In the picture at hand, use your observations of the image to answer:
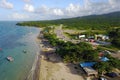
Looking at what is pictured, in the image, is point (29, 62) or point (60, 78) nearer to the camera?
point (60, 78)

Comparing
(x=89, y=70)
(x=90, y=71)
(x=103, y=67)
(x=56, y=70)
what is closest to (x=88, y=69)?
(x=89, y=70)

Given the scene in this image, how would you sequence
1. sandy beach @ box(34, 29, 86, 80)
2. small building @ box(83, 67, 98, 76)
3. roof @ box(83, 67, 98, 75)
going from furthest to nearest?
sandy beach @ box(34, 29, 86, 80) → roof @ box(83, 67, 98, 75) → small building @ box(83, 67, 98, 76)

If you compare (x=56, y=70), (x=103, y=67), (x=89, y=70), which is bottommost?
(x=56, y=70)

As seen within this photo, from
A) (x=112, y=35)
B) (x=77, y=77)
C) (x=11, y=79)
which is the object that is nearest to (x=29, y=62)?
(x=11, y=79)

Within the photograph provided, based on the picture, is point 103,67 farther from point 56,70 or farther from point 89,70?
point 56,70

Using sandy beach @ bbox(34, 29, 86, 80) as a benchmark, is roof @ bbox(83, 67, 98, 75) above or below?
above

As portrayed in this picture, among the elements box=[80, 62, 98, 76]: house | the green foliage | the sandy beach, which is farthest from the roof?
the sandy beach

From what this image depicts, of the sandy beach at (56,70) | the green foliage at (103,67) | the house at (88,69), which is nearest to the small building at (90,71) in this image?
the house at (88,69)

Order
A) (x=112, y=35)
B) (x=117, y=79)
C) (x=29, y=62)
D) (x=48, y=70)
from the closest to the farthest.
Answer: (x=117, y=79) → (x=48, y=70) → (x=29, y=62) → (x=112, y=35)

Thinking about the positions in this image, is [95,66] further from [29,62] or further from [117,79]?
[29,62]

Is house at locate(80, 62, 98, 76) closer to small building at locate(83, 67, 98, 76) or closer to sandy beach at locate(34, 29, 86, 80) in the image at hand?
small building at locate(83, 67, 98, 76)

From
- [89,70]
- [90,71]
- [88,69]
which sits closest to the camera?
[90,71]
